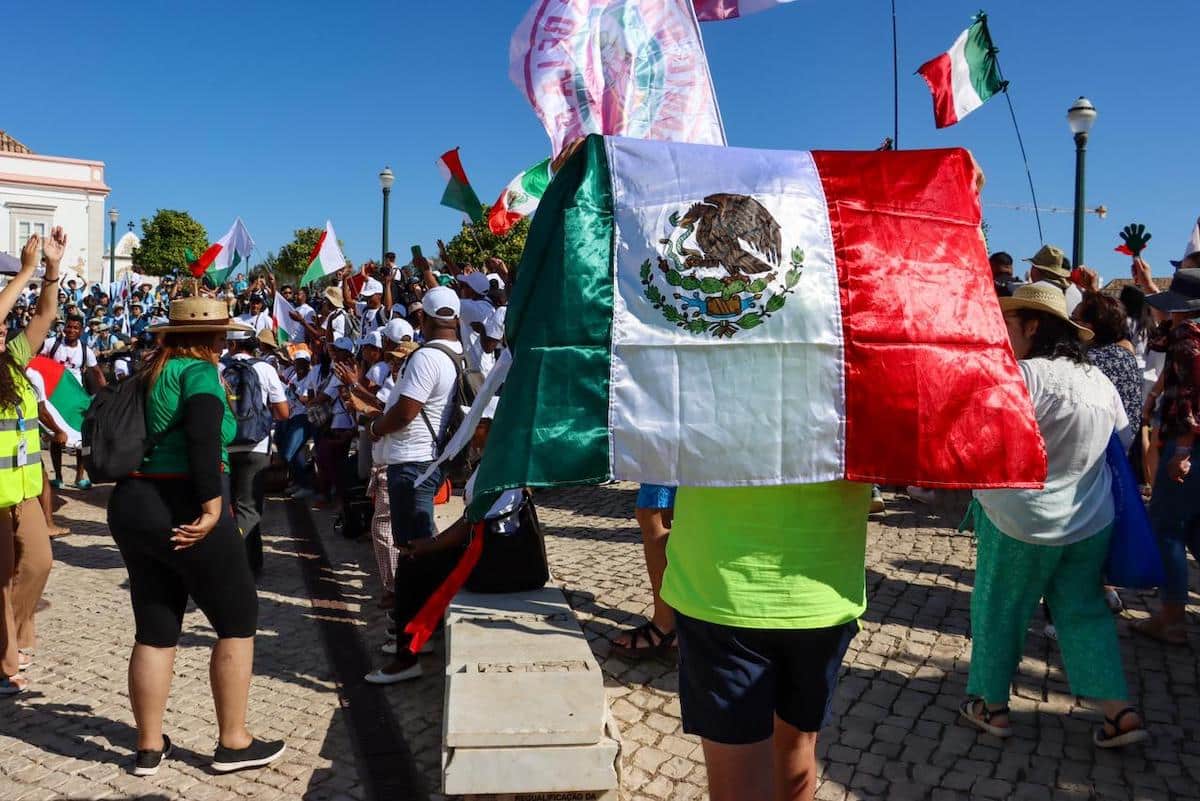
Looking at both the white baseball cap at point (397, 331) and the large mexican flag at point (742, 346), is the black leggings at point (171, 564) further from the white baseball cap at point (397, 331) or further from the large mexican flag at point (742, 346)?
the white baseball cap at point (397, 331)

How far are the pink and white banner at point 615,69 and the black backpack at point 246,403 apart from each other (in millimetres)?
3648

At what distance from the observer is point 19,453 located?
4559mm

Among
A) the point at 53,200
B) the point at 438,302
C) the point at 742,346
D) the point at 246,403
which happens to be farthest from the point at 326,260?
the point at 53,200

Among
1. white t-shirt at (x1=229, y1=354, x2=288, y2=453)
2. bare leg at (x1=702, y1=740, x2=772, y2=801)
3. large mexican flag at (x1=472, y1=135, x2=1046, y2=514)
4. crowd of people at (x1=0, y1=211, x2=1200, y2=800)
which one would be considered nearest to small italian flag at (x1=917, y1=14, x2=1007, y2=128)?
crowd of people at (x1=0, y1=211, x2=1200, y2=800)

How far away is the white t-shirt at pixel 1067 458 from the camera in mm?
3498

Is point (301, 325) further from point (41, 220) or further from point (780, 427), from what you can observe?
point (41, 220)

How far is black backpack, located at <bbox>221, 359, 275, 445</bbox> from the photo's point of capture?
6.34m

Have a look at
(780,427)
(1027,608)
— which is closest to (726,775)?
(780,427)

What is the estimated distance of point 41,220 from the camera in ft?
182

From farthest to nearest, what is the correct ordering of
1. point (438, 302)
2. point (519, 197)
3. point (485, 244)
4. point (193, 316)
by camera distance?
point (485, 244) → point (519, 197) → point (438, 302) → point (193, 316)

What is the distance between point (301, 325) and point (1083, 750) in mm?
10136

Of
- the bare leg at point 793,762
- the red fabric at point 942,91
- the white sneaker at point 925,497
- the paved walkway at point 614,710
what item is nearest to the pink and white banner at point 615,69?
the bare leg at point 793,762

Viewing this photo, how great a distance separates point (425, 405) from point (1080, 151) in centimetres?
904

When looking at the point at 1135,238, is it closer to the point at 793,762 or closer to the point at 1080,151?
the point at 1080,151
